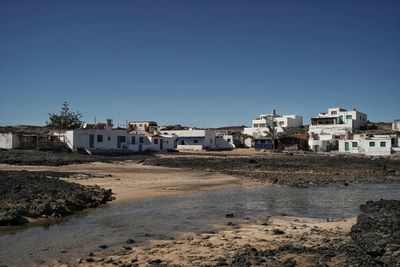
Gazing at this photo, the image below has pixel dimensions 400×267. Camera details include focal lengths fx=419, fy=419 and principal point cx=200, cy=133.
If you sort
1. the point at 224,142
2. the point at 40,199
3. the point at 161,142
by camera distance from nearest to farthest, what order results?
1. the point at 40,199
2. the point at 161,142
3. the point at 224,142

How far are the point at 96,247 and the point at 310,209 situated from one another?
1133cm

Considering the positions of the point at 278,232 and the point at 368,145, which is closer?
the point at 278,232

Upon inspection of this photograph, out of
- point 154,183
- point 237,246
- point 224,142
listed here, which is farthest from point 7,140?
point 237,246

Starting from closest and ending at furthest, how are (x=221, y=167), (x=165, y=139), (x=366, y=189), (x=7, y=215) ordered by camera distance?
(x=7, y=215) → (x=366, y=189) → (x=221, y=167) → (x=165, y=139)

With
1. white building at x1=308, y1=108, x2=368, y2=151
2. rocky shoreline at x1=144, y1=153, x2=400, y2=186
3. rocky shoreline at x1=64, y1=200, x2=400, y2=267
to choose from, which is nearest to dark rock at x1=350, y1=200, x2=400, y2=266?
rocky shoreline at x1=64, y1=200, x2=400, y2=267

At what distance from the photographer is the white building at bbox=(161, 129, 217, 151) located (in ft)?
256

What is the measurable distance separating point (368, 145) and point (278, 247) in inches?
2489

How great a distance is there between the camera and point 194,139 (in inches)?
3118

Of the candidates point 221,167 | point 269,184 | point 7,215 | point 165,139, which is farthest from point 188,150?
point 7,215

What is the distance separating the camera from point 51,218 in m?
16.0

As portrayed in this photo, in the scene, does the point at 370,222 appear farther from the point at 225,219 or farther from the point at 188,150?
the point at 188,150

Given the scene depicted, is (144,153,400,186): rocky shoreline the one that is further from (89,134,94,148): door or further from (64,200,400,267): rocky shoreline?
(64,200,400,267): rocky shoreline

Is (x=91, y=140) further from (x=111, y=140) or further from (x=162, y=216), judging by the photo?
(x=162, y=216)

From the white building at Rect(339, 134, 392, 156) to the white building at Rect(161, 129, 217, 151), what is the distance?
2410cm
